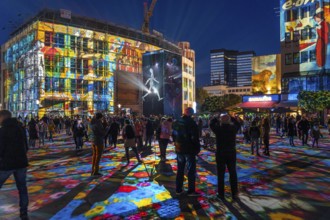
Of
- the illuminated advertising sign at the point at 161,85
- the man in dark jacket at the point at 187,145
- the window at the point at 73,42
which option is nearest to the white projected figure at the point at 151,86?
the illuminated advertising sign at the point at 161,85

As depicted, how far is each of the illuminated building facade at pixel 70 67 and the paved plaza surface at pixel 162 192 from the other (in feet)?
116

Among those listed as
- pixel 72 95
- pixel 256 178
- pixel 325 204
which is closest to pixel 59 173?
pixel 256 178

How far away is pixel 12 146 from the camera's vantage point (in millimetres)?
4715

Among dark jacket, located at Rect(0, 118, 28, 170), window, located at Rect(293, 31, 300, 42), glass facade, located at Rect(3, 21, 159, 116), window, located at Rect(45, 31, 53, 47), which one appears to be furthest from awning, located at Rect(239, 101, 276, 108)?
dark jacket, located at Rect(0, 118, 28, 170)

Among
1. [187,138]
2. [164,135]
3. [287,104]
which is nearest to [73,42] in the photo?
[287,104]

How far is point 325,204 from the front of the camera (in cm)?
563

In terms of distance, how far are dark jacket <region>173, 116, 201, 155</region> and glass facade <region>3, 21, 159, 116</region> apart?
37.5 metres

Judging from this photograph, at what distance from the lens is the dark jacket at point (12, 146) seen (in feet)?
15.3

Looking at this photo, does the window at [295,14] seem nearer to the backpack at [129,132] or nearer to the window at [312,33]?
the window at [312,33]

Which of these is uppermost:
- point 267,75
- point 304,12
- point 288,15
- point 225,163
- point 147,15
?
point 147,15

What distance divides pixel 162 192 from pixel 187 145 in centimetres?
125

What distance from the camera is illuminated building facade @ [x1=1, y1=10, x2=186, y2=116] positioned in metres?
43.1

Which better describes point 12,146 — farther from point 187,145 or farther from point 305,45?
point 305,45

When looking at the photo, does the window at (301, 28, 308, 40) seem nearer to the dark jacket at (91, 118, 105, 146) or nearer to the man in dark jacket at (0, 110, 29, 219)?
the dark jacket at (91, 118, 105, 146)
